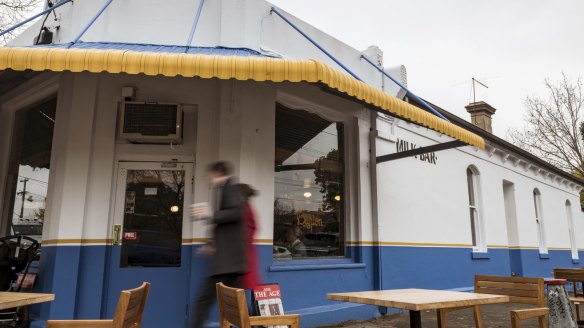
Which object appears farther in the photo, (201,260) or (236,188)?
(201,260)

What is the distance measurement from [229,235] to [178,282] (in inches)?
75.7

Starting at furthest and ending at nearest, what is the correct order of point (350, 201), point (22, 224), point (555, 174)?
point (555, 174)
point (350, 201)
point (22, 224)

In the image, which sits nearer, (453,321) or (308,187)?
(308,187)

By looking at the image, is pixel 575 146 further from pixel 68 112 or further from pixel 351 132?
pixel 68 112

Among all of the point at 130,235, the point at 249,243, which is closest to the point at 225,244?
the point at 249,243

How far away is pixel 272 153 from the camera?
6.60m

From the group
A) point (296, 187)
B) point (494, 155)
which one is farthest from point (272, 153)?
A: point (494, 155)

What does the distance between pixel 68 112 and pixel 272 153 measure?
281 cm

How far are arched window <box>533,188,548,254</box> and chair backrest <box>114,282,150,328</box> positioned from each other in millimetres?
14441

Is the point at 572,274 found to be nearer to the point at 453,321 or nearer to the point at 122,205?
the point at 453,321

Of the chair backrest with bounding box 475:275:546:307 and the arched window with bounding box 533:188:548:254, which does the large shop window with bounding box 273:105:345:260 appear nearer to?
the chair backrest with bounding box 475:275:546:307

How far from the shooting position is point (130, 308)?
2844 mm

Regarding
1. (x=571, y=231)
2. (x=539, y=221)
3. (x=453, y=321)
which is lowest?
(x=453, y=321)

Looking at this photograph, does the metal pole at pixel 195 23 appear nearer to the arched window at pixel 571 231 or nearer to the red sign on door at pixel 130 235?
the red sign on door at pixel 130 235
